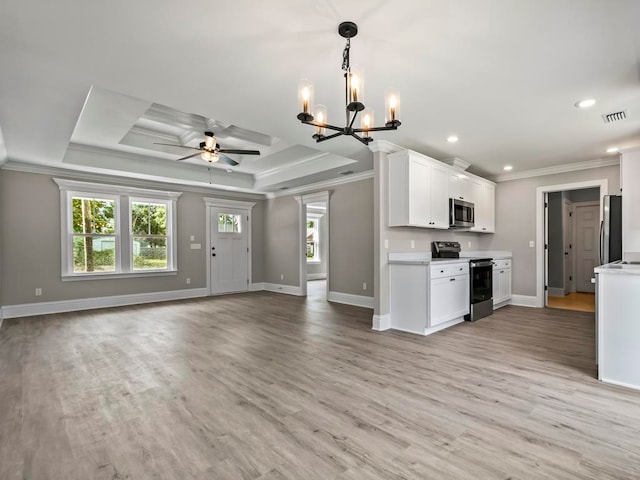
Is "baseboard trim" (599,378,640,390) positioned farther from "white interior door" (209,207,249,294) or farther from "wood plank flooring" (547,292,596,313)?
"white interior door" (209,207,249,294)

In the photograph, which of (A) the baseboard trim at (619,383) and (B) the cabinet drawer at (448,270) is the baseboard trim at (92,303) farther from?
(A) the baseboard trim at (619,383)

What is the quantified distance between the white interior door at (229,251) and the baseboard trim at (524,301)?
5.74m

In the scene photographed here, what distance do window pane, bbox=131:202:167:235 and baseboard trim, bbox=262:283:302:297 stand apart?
2.74 meters

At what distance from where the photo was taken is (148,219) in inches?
263

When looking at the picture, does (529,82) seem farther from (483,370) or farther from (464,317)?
(464,317)

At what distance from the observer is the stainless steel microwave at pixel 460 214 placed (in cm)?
507

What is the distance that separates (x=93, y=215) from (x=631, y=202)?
26.4ft

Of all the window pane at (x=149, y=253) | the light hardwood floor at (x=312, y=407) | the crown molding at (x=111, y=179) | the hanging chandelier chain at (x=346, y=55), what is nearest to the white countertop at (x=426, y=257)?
the light hardwood floor at (x=312, y=407)

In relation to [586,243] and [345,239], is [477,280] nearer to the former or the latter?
[345,239]

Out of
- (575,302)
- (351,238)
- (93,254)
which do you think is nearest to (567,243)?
(575,302)

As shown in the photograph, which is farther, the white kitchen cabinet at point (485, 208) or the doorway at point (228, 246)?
the doorway at point (228, 246)

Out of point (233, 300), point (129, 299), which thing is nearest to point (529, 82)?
point (233, 300)

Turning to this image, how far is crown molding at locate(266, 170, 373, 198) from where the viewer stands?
6146mm

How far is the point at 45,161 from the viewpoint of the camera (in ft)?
17.0
